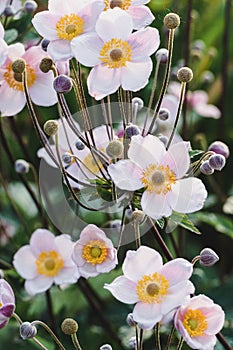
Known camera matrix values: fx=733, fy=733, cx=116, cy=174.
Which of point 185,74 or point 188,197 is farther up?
point 185,74

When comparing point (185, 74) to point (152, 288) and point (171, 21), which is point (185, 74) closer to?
point (171, 21)

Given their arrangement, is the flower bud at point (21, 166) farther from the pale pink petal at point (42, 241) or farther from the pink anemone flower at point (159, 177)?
the pink anemone flower at point (159, 177)

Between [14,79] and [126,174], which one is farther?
[14,79]

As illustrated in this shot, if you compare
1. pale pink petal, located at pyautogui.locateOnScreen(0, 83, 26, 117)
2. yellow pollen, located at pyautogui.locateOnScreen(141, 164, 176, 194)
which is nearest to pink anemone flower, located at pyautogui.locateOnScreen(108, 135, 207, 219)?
yellow pollen, located at pyautogui.locateOnScreen(141, 164, 176, 194)

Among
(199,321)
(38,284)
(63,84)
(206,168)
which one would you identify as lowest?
(38,284)

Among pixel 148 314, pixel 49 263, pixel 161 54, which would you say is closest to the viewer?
pixel 148 314

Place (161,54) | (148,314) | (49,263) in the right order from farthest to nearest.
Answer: (49,263) → (161,54) → (148,314)

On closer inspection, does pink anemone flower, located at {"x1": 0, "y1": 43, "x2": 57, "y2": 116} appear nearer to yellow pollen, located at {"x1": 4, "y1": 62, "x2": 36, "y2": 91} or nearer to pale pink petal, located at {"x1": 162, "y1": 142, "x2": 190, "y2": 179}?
yellow pollen, located at {"x1": 4, "y1": 62, "x2": 36, "y2": 91}

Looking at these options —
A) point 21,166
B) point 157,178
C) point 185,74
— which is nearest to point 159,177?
point 157,178
